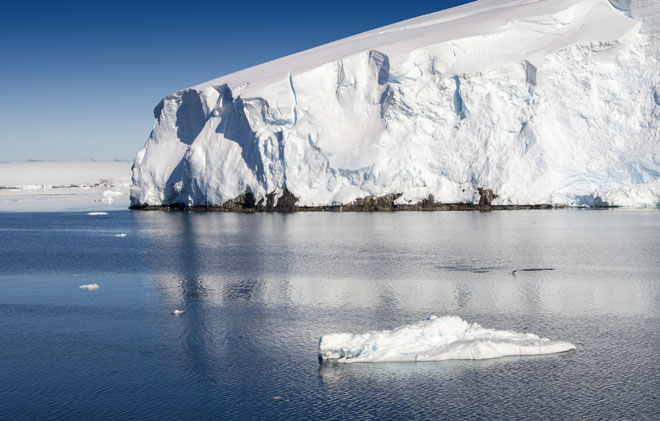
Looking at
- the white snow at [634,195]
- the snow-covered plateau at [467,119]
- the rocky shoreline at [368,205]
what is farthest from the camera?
the rocky shoreline at [368,205]

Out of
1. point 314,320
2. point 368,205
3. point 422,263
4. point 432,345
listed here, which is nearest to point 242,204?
point 368,205

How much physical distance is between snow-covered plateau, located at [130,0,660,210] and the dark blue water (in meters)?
7.93

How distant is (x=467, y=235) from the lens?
2348 centimetres

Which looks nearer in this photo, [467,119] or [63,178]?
[467,119]

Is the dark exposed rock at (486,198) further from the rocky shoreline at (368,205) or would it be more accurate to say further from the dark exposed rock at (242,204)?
the dark exposed rock at (242,204)

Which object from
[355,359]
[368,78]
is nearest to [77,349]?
[355,359]

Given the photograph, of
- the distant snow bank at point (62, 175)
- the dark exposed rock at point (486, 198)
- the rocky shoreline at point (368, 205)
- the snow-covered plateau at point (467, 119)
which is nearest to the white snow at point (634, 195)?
the snow-covered plateau at point (467, 119)

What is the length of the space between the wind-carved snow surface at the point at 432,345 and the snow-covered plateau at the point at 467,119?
2322 cm

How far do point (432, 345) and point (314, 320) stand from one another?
8.90ft

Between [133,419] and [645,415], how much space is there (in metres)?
5.78

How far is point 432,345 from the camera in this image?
31.9 ft

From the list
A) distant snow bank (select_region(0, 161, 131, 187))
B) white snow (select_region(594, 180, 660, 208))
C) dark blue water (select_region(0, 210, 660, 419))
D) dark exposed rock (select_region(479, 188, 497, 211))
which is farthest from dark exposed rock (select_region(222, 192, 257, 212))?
distant snow bank (select_region(0, 161, 131, 187))

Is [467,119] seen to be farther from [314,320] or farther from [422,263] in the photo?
[314,320]

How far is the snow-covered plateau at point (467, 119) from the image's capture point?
104ft
